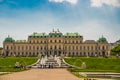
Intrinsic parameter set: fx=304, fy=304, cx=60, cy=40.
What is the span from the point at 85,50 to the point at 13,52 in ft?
84.9

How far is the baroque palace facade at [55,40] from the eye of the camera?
108 meters

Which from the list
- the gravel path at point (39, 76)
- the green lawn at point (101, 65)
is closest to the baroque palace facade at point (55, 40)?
the green lawn at point (101, 65)

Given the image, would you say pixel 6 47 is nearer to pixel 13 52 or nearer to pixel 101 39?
pixel 13 52

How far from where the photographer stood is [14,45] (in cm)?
10969

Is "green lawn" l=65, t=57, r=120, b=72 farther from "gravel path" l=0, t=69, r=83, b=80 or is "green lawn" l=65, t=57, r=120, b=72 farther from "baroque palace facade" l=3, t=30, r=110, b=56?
"baroque palace facade" l=3, t=30, r=110, b=56

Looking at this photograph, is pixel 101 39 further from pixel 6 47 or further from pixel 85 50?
pixel 6 47

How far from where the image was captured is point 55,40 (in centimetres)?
10700

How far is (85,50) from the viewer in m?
109

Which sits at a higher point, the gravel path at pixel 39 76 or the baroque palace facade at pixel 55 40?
the baroque palace facade at pixel 55 40

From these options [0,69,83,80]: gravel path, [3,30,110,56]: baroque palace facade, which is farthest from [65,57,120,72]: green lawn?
[3,30,110,56]: baroque palace facade

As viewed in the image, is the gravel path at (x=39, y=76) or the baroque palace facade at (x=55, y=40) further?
the baroque palace facade at (x=55, y=40)

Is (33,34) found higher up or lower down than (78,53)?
higher up

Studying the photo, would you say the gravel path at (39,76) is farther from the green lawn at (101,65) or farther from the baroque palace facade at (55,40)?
the baroque palace facade at (55,40)

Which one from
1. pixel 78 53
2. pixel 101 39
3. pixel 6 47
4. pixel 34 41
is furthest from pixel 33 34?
pixel 101 39
